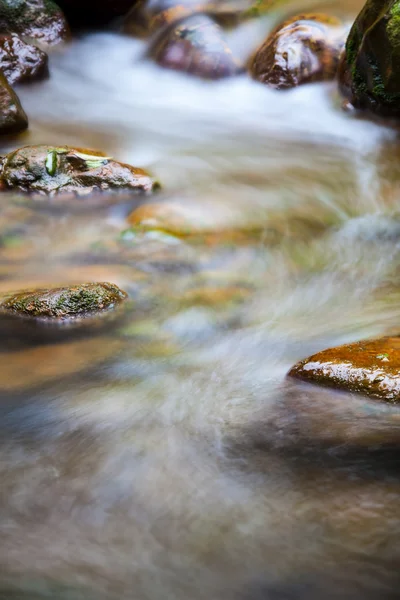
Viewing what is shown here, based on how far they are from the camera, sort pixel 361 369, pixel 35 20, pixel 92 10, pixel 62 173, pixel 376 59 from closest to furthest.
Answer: pixel 361 369 → pixel 62 173 → pixel 376 59 → pixel 35 20 → pixel 92 10

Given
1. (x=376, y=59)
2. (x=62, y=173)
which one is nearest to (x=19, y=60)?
(x=62, y=173)

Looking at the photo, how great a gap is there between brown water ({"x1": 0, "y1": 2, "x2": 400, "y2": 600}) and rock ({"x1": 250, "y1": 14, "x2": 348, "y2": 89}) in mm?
1100

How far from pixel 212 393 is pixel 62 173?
3.91 meters

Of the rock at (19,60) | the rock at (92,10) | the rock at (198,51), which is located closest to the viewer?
the rock at (19,60)

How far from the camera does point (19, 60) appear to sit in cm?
877

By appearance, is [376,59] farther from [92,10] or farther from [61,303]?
[92,10]

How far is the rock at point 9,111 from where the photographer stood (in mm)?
7051

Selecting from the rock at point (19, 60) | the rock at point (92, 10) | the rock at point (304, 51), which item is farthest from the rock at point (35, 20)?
the rock at point (304, 51)

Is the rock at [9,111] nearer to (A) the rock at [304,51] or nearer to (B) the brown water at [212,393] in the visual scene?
(B) the brown water at [212,393]

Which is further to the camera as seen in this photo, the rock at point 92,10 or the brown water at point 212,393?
the rock at point 92,10

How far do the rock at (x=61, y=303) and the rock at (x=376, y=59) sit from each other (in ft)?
15.7

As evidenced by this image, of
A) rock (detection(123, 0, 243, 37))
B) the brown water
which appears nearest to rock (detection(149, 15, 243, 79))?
rock (detection(123, 0, 243, 37))

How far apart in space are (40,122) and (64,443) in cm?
660

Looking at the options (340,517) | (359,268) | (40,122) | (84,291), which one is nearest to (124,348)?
(84,291)
